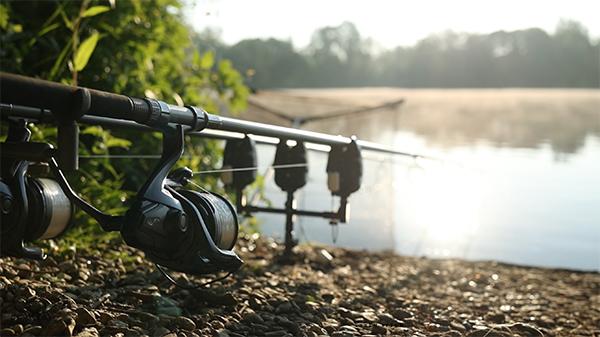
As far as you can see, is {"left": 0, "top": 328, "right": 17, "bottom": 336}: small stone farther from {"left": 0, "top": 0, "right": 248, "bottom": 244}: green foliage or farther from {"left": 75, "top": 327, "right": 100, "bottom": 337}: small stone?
{"left": 0, "top": 0, "right": 248, "bottom": 244}: green foliage

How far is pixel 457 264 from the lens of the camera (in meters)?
5.80

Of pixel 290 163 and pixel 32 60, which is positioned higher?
pixel 32 60

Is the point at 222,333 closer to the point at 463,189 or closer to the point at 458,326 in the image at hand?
the point at 458,326

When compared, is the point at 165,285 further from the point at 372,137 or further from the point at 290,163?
the point at 372,137

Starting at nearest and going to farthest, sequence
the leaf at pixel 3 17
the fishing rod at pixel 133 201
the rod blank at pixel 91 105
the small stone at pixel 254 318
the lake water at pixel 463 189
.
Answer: the rod blank at pixel 91 105 < the fishing rod at pixel 133 201 < the small stone at pixel 254 318 < the leaf at pixel 3 17 < the lake water at pixel 463 189

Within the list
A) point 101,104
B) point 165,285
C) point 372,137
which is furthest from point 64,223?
point 372,137

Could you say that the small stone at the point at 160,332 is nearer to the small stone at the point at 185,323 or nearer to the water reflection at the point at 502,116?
the small stone at the point at 185,323

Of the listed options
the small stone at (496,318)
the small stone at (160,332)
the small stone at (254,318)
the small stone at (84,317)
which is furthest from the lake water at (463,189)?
the small stone at (84,317)

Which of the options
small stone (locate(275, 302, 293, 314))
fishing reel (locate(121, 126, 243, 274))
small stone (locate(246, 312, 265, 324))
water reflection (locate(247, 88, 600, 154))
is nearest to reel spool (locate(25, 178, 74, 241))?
fishing reel (locate(121, 126, 243, 274))

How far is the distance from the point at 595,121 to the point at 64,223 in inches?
612

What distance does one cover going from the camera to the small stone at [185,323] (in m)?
2.35

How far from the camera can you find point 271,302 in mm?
2879

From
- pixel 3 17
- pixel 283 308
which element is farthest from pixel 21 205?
pixel 3 17

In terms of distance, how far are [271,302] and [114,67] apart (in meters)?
2.39
